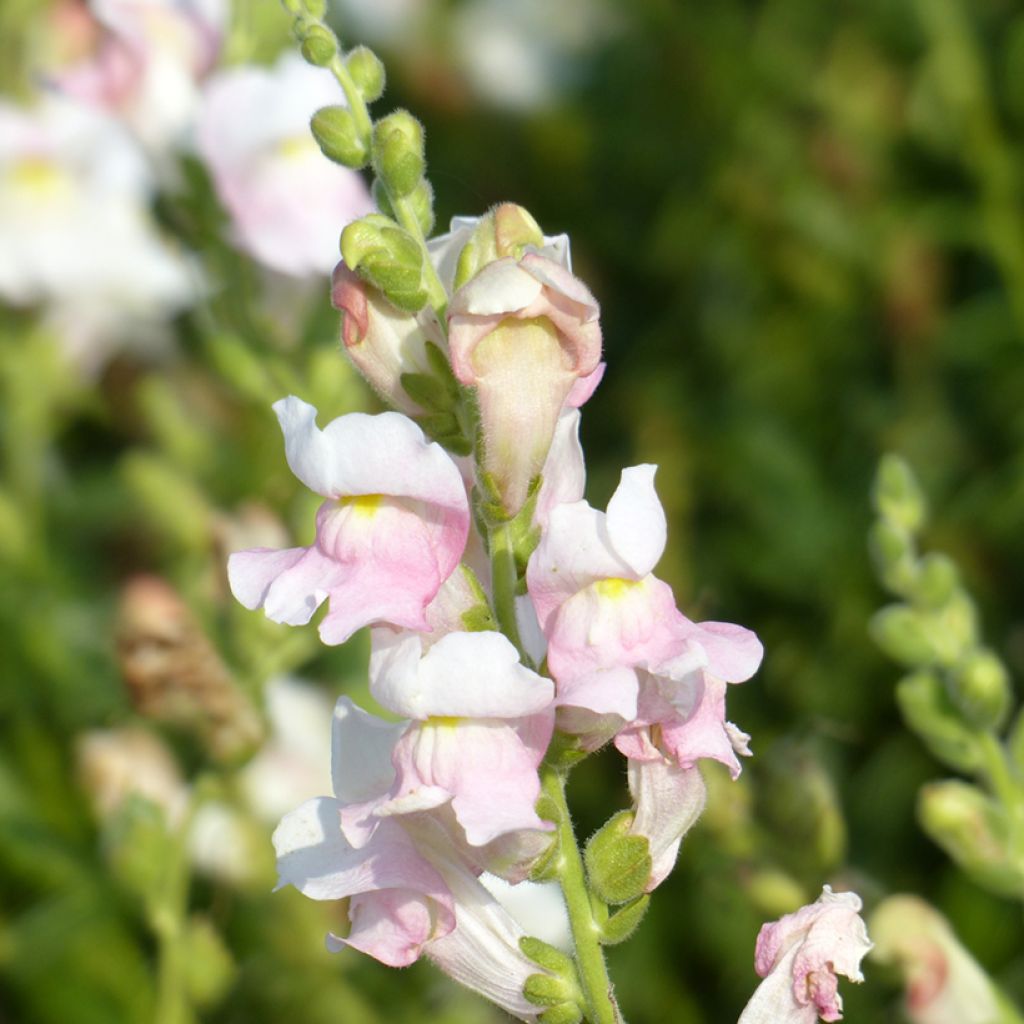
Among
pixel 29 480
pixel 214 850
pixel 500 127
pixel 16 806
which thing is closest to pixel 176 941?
pixel 214 850

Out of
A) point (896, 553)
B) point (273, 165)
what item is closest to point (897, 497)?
point (896, 553)

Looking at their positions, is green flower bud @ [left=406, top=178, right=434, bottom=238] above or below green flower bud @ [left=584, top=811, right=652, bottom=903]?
above

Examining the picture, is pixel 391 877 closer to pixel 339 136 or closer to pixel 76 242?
pixel 339 136

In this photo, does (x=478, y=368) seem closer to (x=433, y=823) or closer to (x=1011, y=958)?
(x=433, y=823)

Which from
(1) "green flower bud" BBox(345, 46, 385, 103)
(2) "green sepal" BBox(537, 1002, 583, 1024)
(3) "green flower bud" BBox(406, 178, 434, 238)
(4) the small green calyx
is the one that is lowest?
(2) "green sepal" BBox(537, 1002, 583, 1024)

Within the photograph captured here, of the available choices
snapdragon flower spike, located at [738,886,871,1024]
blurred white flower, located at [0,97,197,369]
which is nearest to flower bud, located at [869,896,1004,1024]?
snapdragon flower spike, located at [738,886,871,1024]

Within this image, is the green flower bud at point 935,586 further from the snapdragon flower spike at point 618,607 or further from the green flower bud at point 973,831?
the snapdragon flower spike at point 618,607

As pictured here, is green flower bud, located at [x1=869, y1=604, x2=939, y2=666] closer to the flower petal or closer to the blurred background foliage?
the blurred background foliage
